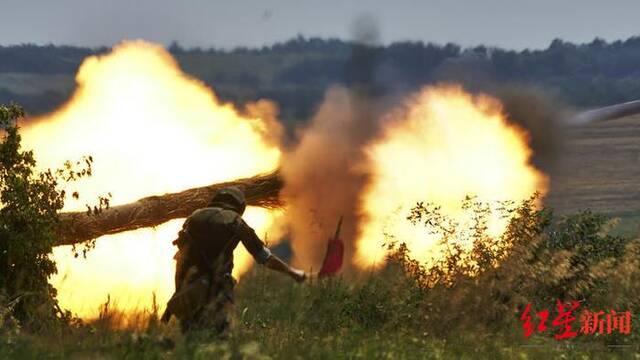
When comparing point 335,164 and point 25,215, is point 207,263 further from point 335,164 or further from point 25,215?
point 335,164

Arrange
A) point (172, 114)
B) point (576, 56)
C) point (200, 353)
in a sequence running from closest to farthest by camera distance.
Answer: point (200, 353) → point (172, 114) → point (576, 56)

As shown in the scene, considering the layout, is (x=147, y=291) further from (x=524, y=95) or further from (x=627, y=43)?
(x=627, y=43)

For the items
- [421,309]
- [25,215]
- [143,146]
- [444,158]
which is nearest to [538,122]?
[444,158]

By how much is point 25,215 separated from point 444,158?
22.4 ft

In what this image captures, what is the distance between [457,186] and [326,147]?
84.7 inches

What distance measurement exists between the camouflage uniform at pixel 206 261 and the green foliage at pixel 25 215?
250 centimetres

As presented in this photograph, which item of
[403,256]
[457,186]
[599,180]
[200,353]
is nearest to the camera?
[200,353]

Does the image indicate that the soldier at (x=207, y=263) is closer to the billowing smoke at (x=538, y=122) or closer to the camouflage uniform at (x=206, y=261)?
the camouflage uniform at (x=206, y=261)

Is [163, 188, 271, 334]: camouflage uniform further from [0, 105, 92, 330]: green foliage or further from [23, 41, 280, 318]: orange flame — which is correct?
[23, 41, 280, 318]: orange flame

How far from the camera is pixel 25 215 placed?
1200cm

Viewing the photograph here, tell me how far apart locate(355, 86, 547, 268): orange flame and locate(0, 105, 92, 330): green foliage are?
4.88 metres

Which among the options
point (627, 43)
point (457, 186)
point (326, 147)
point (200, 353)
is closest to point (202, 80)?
point (326, 147)

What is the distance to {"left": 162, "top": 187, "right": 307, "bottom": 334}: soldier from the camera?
10.2 metres

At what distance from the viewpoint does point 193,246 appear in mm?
10297
